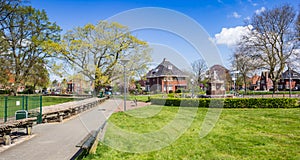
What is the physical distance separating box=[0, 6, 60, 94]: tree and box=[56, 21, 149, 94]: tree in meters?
4.62

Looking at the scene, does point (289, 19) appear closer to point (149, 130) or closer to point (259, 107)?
point (259, 107)

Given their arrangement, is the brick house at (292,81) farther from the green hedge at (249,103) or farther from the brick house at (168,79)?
the green hedge at (249,103)

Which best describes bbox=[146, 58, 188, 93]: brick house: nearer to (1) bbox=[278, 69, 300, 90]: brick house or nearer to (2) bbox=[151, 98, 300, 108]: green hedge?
(1) bbox=[278, 69, 300, 90]: brick house

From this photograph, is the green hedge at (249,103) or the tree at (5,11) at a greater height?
the tree at (5,11)

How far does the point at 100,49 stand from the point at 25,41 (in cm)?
1181

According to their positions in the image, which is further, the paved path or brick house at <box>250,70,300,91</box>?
brick house at <box>250,70,300,91</box>

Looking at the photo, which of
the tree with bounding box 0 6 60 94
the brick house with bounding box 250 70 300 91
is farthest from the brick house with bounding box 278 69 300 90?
the tree with bounding box 0 6 60 94

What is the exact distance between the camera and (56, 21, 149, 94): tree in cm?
2778

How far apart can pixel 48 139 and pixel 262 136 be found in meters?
6.93

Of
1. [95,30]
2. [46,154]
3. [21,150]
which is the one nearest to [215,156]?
[46,154]

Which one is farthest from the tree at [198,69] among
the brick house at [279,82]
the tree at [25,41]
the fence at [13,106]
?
the fence at [13,106]

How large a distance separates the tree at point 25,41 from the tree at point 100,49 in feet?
15.1

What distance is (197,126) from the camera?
9305mm

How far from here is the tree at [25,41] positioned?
30.6 meters
